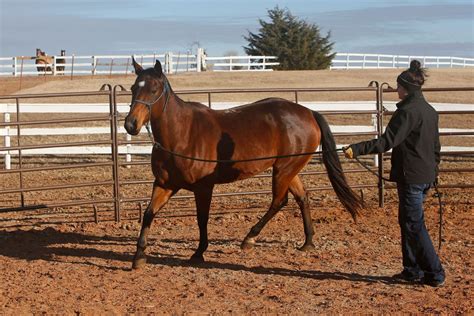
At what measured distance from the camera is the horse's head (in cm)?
689

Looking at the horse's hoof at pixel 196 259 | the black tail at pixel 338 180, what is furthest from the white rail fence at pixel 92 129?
the horse's hoof at pixel 196 259

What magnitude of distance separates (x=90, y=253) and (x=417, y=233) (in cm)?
337

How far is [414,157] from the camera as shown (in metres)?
6.37

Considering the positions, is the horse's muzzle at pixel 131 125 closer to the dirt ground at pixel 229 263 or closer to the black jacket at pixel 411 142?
the dirt ground at pixel 229 263

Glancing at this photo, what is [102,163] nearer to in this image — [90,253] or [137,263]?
[90,253]

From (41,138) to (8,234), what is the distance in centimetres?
939

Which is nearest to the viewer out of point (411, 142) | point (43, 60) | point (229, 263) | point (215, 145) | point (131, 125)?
point (411, 142)

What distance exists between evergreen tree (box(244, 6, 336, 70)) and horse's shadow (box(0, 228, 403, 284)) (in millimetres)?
38317

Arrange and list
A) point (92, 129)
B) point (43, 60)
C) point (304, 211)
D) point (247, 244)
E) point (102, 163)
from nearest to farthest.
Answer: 1. point (247, 244)
2. point (304, 211)
3. point (102, 163)
4. point (92, 129)
5. point (43, 60)

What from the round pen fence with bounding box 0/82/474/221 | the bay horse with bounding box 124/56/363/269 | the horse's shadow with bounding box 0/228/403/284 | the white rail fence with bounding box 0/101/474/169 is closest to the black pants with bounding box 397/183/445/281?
the horse's shadow with bounding box 0/228/403/284

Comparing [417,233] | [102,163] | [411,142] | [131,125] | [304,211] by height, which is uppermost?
[131,125]

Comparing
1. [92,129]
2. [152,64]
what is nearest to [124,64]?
[152,64]

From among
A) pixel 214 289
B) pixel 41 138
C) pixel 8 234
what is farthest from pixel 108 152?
pixel 214 289

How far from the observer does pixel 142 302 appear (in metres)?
6.08
